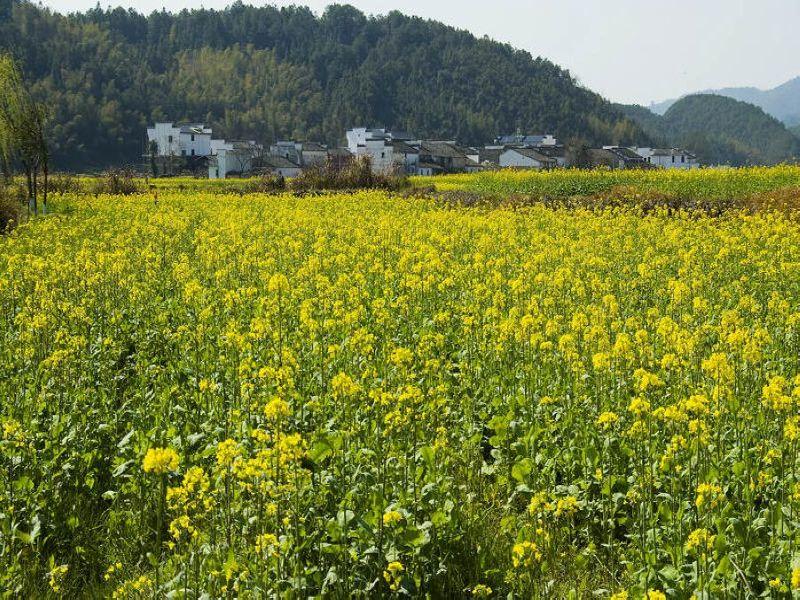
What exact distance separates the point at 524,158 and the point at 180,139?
52426 millimetres

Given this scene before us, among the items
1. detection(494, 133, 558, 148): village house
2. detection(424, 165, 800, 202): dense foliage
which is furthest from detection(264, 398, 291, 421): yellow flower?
detection(494, 133, 558, 148): village house

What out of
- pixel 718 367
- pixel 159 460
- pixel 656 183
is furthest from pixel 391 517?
pixel 656 183

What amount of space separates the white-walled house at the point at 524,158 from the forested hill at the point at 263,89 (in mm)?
48138

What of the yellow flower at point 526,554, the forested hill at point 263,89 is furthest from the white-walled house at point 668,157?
the yellow flower at point 526,554

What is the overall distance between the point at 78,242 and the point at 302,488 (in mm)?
14113

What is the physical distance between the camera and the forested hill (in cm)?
11981

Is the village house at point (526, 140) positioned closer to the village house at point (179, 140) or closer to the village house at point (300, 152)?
the village house at point (300, 152)

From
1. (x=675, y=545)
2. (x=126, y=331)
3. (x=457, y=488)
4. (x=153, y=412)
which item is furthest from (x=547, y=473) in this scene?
(x=126, y=331)

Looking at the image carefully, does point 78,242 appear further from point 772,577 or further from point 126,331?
point 772,577

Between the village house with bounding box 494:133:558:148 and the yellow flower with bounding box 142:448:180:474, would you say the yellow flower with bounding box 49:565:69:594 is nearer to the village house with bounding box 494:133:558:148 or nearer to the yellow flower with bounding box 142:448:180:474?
the yellow flower with bounding box 142:448:180:474

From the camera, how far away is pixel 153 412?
6766 mm

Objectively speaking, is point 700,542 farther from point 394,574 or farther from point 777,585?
point 394,574

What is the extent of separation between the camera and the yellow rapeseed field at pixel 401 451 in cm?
447

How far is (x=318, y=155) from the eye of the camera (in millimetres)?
118188
